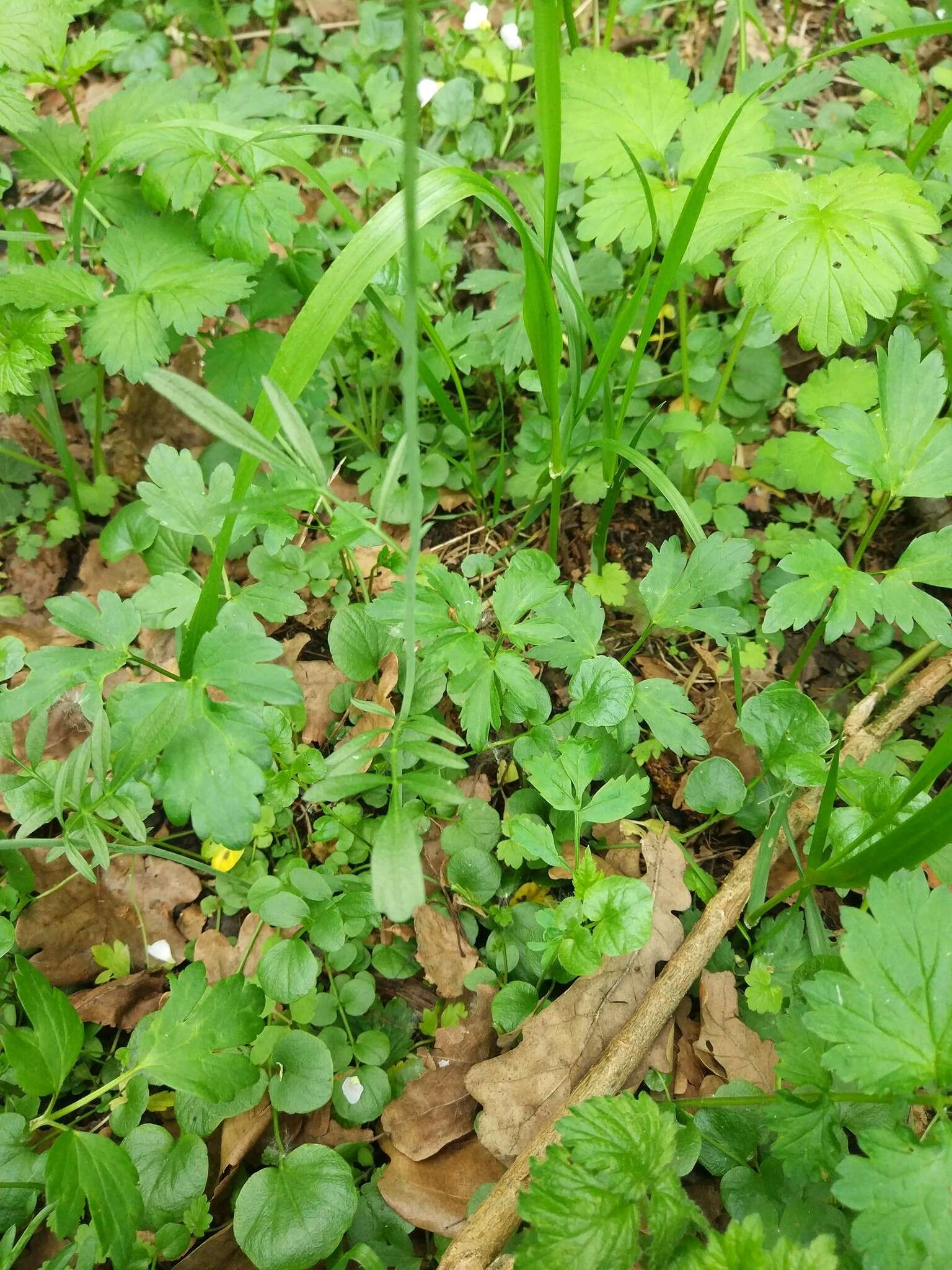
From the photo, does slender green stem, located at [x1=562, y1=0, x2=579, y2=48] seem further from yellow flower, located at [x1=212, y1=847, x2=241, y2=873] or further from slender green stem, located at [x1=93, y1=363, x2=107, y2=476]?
yellow flower, located at [x1=212, y1=847, x2=241, y2=873]

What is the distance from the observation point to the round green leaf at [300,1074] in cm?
153

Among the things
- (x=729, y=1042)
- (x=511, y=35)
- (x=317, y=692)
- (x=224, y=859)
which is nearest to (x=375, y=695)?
(x=317, y=692)

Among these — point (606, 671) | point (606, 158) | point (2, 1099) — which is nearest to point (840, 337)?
point (606, 158)

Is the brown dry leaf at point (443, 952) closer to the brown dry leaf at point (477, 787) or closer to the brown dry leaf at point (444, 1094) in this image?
the brown dry leaf at point (444, 1094)

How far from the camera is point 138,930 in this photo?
1889 mm

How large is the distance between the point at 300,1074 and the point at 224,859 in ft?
1.79

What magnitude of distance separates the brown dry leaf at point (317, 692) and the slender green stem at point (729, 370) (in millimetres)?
1223

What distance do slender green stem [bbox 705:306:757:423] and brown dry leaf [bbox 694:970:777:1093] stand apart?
1.41m

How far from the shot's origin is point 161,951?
180 cm

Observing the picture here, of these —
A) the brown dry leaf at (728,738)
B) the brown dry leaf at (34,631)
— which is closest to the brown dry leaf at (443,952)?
the brown dry leaf at (728,738)

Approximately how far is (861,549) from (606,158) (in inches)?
43.2

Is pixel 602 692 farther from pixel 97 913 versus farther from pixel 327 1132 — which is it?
pixel 97 913

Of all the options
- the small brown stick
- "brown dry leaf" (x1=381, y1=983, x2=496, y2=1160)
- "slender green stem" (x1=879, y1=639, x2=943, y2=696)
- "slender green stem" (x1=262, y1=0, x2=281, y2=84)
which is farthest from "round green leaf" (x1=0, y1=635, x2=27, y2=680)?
"slender green stem" (x1=262, y1=0, x2=281, y2=84)

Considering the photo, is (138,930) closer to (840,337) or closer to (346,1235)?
(346,1235)
